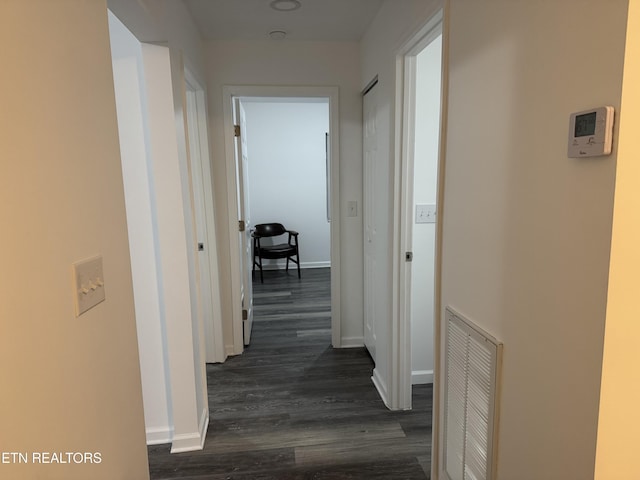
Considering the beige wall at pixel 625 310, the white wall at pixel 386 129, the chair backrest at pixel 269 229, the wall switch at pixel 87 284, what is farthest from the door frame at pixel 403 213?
the chair backrest at pixel 269 229

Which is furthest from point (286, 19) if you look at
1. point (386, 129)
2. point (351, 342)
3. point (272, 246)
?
point (272, 246)

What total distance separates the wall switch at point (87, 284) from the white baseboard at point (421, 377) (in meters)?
2.20

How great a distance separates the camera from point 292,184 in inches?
232

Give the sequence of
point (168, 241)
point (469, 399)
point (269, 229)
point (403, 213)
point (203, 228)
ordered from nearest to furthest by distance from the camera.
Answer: point (469, 399) < point (168, 241) < point (403, 213) < point (203, 228) < point (269, 229)

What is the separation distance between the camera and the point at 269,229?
5.65 m

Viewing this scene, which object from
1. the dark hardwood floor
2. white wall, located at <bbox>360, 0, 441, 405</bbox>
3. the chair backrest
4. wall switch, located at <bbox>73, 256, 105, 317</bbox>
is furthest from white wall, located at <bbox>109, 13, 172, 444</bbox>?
the chair backrest

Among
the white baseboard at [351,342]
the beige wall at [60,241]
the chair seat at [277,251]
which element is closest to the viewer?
the beige wall at [60,241]

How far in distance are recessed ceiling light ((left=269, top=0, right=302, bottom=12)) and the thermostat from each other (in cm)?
189

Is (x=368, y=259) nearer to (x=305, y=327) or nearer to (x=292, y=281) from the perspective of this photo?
(x=305, y=327)

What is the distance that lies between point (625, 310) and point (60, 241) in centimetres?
116

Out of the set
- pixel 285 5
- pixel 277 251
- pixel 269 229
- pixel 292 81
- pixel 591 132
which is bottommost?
pixel 277 251

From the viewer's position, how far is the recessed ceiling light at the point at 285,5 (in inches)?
86.0

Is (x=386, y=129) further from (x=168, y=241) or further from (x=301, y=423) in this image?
(x=301, y=423)

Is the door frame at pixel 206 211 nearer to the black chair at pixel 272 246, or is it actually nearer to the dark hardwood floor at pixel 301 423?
the dark hardwood floor at pixel 301 423
